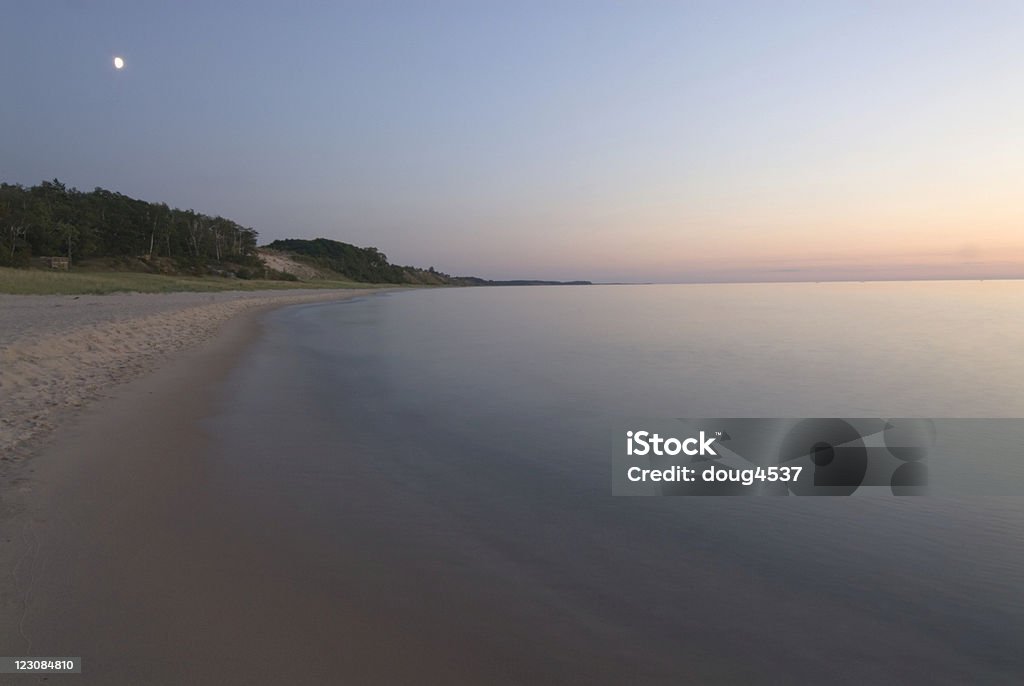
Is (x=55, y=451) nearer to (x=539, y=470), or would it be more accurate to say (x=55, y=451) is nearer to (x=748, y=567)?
(x=539, y=470)

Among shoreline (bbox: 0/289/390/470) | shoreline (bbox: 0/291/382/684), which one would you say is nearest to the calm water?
shoreline (bbox: 0/291/382/684)

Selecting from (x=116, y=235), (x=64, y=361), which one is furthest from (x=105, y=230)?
(x=64, y=361)

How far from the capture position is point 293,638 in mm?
3719

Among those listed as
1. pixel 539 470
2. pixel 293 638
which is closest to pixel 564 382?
pixel 539 470

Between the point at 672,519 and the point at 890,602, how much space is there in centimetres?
205

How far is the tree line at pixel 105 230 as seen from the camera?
6781 cm

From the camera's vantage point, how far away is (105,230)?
288 ft

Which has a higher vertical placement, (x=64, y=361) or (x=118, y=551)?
(x=64, y=361)

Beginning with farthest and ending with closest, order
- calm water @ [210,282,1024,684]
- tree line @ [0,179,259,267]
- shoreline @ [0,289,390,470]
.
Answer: tree line @ [0,179,259,267] < shoreline @ [0,289,390,470] < calm water @ [210,282,1024,684]

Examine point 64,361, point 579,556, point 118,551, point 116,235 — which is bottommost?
point 579,556

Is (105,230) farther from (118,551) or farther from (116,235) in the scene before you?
(118,551)

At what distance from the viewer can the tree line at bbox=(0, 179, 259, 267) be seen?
67.8 metres

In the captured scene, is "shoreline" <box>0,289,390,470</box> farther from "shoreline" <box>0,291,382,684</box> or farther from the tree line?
the tree line

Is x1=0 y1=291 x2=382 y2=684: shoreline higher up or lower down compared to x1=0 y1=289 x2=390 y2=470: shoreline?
lower down
